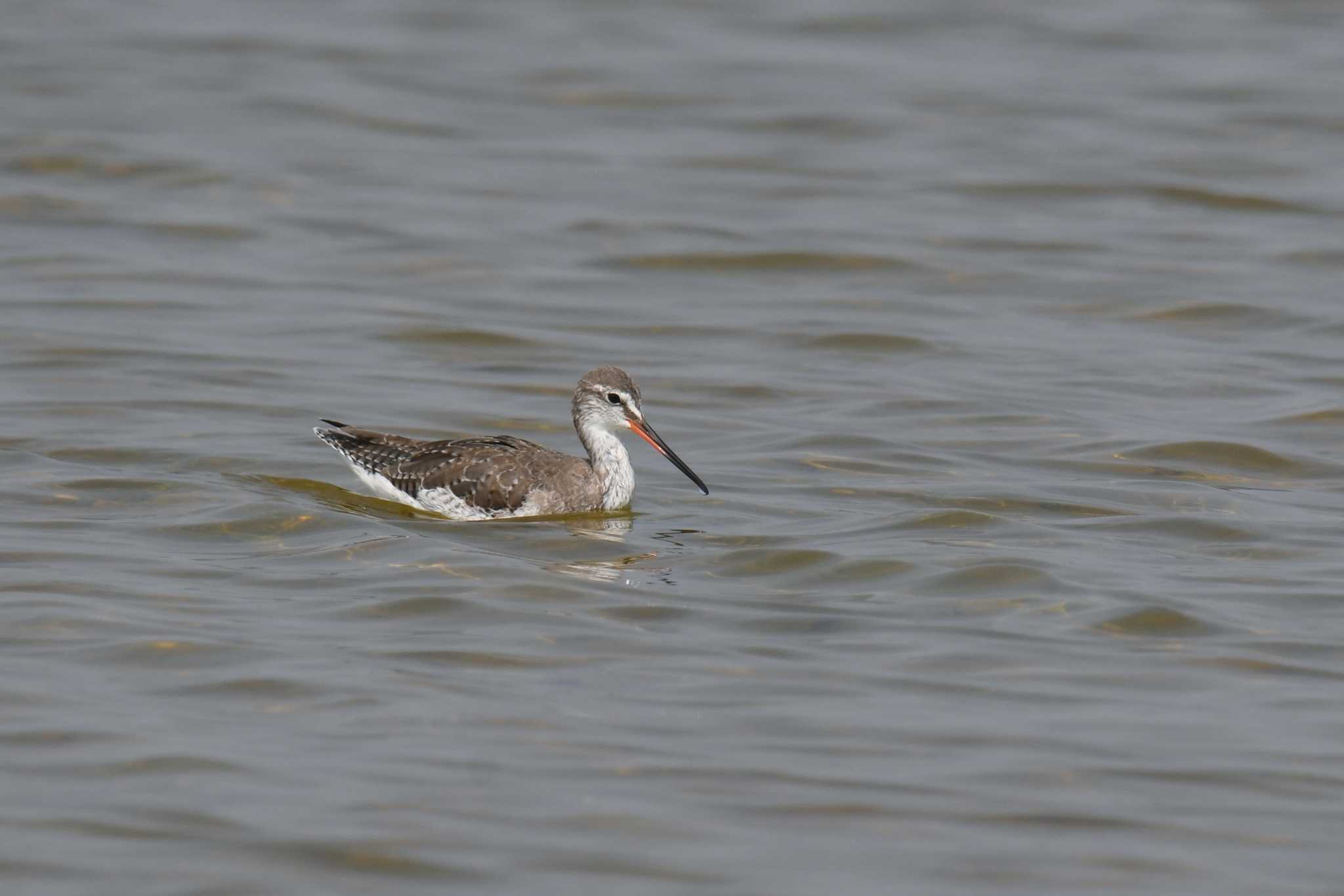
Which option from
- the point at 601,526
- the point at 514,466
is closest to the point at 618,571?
the point at 601,526

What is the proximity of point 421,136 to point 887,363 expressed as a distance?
8022mm

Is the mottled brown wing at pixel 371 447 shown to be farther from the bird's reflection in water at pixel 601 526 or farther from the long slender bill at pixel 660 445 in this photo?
the long slender bill at pixel 660 445

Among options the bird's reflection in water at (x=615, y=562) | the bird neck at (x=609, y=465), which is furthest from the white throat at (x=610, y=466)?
the bird's reflection in water at (x=615, y=562)

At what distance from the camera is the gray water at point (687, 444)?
732cm

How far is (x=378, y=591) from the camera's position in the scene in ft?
32.4

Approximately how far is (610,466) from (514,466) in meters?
0.62

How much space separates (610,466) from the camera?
1200 cm

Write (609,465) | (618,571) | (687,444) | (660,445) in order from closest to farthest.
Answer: (618,571)
(660,445)
(609,465)
(687,444)

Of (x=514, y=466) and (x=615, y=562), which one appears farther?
(x=514, y=466)

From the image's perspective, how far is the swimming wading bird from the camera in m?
11.6

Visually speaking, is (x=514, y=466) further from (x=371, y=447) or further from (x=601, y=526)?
(x=371, y=447)

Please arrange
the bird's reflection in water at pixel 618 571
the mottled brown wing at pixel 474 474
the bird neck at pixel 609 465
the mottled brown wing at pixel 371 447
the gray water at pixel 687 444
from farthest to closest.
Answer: the bird neck at pixel 609 465, the mottled brown wing at pixel 371 447, the mottled brown wing at pixel 474 474, the bird's reflection in water at pixel 618 571, the gray water at pixel 687 444

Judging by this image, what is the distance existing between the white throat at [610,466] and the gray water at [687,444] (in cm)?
32

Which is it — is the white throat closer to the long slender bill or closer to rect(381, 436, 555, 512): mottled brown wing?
the long slender bill
